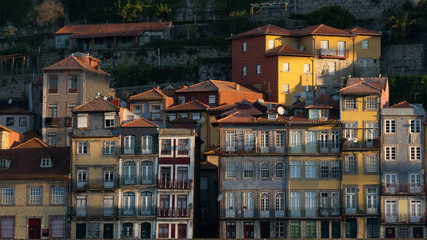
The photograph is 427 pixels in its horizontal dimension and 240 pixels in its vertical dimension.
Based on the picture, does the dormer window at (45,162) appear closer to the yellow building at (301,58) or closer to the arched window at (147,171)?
the arched window at (147,171)

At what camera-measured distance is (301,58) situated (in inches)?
4557

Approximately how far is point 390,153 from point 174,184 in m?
14.9

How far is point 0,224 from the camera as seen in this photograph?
96.6m

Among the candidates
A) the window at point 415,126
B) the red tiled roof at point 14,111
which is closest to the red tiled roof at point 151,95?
the red tiled roof at point 14,111

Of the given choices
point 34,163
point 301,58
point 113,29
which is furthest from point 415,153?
point 113,29

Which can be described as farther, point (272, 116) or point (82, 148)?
point (82, 148)

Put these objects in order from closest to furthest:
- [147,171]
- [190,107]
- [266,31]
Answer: [147,171] → [190,107] → [266,31]

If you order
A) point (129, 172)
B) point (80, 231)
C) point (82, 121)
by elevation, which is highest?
point (82, 121)

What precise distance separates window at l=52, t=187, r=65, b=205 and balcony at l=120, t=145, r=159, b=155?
5018 mm

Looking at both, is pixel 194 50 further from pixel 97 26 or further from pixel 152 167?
pixel 152 167

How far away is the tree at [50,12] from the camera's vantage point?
13912 cm

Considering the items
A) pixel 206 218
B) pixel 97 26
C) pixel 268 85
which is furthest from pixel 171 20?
pixel 206 218

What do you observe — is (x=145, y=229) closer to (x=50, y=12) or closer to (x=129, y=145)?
(x=129, y=145)

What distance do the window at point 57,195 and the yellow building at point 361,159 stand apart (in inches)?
761
